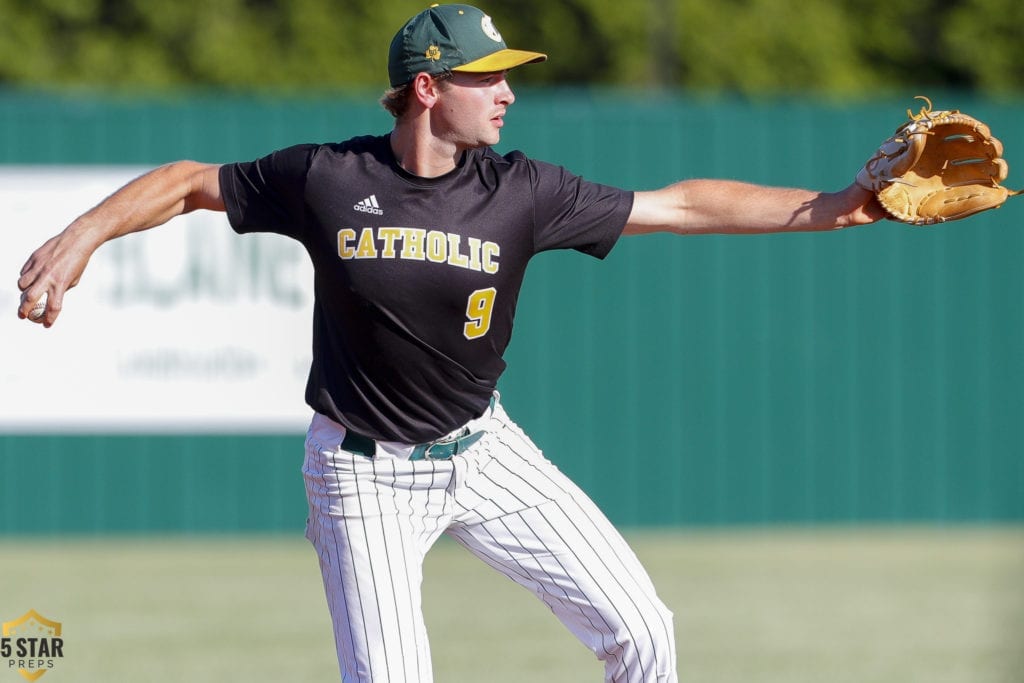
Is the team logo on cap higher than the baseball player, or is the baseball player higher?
the team logo on cap

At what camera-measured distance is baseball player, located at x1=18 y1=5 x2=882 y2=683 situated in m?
5.02

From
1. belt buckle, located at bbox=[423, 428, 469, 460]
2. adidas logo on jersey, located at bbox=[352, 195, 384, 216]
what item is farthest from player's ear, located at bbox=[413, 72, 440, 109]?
belt buckle, located at bbox=[423, 428, 469, 460]

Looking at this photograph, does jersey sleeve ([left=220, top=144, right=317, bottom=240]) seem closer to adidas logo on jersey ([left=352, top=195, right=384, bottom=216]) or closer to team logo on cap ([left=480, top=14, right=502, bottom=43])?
adidas logo on jersey ([left=352, top=195, right=384, bottom=216])

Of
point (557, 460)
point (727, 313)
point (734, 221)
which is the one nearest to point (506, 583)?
point (557, 460)

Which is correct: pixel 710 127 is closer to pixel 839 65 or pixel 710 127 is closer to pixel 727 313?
pixel 727 313

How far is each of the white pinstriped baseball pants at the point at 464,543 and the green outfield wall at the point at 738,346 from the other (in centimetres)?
661

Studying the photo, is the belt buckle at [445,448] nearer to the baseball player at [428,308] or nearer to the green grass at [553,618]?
the baseball player at [428,308]

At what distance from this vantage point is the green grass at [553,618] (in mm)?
7621

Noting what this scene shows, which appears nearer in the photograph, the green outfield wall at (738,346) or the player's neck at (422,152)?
the player's neck at (422,152)

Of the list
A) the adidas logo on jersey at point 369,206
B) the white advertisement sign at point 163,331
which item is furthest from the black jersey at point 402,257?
the white advertisement sign at point 163,331

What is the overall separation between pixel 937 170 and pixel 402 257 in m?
1.78

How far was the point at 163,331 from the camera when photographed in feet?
37.9

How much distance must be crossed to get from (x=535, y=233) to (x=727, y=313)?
23.4 feet

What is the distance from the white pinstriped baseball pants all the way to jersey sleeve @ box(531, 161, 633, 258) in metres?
0.65
